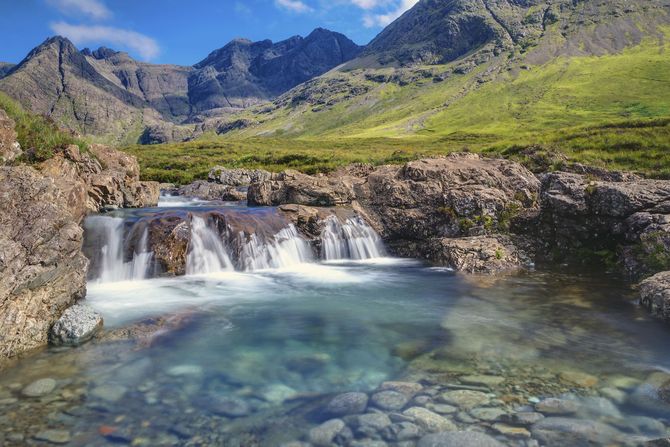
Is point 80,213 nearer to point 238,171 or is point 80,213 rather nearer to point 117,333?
point 117,333

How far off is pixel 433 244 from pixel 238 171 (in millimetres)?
40140

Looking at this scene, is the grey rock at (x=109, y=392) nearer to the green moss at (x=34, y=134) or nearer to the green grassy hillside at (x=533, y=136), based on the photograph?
the green moss at (x=34, y=134)

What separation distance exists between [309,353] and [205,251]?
11.2m

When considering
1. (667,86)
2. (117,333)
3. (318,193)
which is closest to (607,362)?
(117,333)

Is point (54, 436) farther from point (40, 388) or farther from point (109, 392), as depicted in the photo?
point (40, 388)

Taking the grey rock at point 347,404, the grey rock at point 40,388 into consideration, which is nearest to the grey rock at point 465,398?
the grey rock at point 347,404

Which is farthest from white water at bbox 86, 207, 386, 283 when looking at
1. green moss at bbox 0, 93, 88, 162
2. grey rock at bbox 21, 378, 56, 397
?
grey rock at bbox 21, 378, 56, 397

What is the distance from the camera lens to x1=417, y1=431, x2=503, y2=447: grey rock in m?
6.58

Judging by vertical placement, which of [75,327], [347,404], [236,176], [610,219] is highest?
[236,176]

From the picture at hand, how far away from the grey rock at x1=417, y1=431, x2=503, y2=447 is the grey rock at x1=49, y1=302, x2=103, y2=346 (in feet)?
29.0

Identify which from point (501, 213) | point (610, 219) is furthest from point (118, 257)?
point (610, 219)

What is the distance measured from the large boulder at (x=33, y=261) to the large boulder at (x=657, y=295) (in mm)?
16859

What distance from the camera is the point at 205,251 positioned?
20547 millimetres

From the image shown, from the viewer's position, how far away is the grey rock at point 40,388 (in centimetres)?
834
